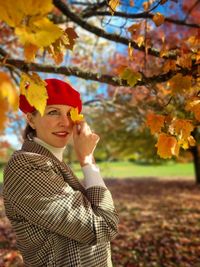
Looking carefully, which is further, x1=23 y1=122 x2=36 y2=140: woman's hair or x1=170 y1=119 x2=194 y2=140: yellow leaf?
x1=170 y1=119 x2=194 y2=140: yellow leaf

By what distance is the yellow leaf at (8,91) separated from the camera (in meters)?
0.98

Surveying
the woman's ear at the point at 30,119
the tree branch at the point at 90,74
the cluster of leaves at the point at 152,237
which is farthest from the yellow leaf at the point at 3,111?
the cluster of leaves at the point at 152,237

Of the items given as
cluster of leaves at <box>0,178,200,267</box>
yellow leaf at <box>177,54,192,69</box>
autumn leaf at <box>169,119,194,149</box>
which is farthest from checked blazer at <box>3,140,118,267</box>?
cluster of leaves at <box>0,178,200,267</box>

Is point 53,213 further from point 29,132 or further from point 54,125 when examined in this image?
point 29,132

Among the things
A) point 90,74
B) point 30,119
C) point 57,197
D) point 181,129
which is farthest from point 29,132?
point 90,74

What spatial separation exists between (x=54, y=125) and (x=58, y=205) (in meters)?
0.41

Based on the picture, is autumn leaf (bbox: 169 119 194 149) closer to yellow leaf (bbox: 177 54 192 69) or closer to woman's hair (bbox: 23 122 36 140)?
yellow leaf (bbox: 177 54 192 69)

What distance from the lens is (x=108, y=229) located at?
5.61ft

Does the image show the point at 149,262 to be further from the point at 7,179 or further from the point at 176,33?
the point at 176,33

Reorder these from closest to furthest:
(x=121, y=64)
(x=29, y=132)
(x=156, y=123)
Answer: (x=29, y=132) < (x=156, y=123) < (x=121, y=64)

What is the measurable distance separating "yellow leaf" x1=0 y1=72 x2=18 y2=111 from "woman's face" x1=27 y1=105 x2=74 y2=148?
858mm

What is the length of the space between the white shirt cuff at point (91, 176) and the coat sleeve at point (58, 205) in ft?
0.16

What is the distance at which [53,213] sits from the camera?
1640 millimetres

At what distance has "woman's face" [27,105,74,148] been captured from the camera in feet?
6.15
